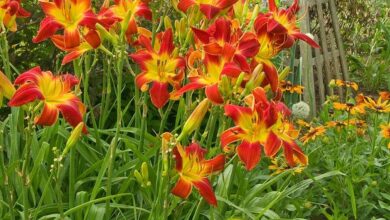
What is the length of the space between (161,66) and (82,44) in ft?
0.84

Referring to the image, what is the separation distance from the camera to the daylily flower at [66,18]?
1.99m

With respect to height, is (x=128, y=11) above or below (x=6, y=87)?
above

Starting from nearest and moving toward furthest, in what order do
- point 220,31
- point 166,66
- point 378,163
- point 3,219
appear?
point 220,31
point 166,66
point 3,219
point 378,163

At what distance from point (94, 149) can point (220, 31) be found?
3.13 feet

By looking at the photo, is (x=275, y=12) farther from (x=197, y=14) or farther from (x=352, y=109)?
(x=352, y=109)

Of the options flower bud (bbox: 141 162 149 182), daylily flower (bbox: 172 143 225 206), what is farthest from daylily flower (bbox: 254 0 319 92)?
flower bud (bbox: 141 162 149 182)

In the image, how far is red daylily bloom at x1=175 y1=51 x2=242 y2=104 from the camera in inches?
70.6

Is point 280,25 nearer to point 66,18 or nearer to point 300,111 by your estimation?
point 66,18

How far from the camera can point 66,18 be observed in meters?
2.01

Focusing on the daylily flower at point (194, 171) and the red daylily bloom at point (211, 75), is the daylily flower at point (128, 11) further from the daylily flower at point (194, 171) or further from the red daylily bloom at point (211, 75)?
the daylily flower at point (194, 171)

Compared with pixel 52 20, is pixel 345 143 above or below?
below

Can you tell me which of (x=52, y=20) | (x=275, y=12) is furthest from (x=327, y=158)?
(x=52, y=20)

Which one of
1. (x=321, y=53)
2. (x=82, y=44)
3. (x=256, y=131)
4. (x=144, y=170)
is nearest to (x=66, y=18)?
(x=82, y=44)

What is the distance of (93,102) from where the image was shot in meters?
3.63
